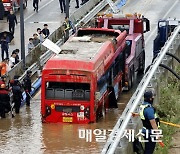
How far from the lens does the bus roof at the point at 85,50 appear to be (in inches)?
987

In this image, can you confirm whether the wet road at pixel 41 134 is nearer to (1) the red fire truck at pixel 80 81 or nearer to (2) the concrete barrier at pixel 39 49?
(1) the red fire truck at pixel 80 81

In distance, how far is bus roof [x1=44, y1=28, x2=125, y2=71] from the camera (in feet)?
82.2

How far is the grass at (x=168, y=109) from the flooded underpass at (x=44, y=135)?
98.0 inches

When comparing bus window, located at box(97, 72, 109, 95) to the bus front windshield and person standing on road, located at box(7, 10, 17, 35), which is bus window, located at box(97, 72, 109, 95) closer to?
the bus front windshield

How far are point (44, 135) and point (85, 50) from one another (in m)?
4.10

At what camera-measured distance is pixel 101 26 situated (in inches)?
1312

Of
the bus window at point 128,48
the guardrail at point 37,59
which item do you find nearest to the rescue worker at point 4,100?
the guardrail at point 37,59

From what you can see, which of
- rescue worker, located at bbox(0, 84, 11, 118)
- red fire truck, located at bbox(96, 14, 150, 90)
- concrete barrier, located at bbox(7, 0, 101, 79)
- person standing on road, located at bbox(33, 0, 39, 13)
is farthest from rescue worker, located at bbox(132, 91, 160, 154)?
person standing on road, located at bbox(33, 0, 39, 13)

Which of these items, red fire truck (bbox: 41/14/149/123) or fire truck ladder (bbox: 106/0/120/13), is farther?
fire truck ladder (bbox: 106/0/120/13)

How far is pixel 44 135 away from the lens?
23.9m

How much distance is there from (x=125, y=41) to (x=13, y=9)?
16021mm

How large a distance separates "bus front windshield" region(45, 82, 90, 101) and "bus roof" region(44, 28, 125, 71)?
564mm

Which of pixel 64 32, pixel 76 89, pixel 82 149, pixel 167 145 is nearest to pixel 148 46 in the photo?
pixel 64 32

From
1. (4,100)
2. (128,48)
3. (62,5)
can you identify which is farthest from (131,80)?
(62,5)
